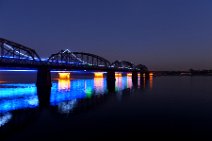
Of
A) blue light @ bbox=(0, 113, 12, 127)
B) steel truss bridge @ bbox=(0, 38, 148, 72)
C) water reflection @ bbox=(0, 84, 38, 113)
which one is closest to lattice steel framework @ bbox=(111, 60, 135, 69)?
steel truss bridge @ bbox=(0, 38, 148, 72)

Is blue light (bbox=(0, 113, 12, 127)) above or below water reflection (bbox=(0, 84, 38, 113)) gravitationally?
below

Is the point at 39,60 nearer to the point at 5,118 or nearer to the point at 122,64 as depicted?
the point at 5,118

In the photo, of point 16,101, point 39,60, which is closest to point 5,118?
point 16,101

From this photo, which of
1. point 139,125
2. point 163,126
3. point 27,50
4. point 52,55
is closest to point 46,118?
point 139,125

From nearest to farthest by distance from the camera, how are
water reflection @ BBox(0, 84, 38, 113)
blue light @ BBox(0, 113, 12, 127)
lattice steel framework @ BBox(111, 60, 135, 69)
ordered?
blue light @ BBox(0, 113, 12, 127)
water reflection @ BBox(0, 84, 38, 113)
lattice steel framework @ BBox(111, 60, 135, 69)

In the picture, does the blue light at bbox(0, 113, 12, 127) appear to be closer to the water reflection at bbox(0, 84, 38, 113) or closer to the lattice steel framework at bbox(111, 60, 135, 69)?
the water reflection at bbox(0, 84, 38, 113)

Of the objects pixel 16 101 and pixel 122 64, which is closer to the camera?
pixel 16 101

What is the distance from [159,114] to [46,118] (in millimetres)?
13849

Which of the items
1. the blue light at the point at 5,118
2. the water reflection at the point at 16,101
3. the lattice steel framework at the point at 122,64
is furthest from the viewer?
the lattice steel framework at the point at 122,64

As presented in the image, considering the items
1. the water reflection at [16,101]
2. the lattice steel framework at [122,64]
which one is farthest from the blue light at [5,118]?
the lattice steel framework at [122,64]

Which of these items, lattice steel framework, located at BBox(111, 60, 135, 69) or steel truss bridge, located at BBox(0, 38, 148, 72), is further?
lattice steel framework, located at BBox(111, 60, 135, 69)

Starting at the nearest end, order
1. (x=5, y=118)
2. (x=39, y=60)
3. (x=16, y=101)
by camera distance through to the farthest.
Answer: (x=5, y=118) < (x=16, y=101) < (x=39, y=60)

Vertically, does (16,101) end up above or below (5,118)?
above

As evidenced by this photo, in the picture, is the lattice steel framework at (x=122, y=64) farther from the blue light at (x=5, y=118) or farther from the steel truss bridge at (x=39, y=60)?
the blue light at (x=5, y=118)
